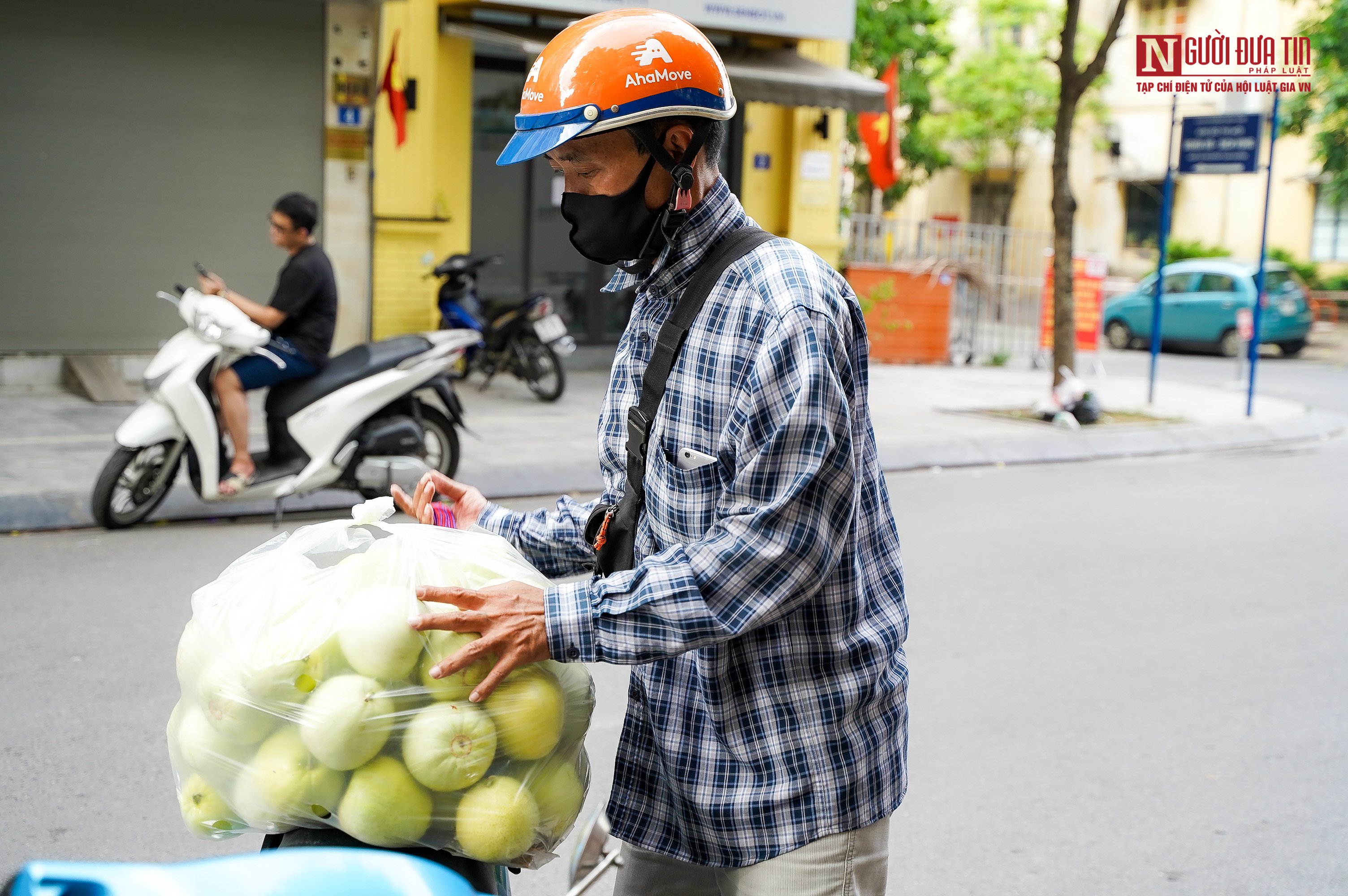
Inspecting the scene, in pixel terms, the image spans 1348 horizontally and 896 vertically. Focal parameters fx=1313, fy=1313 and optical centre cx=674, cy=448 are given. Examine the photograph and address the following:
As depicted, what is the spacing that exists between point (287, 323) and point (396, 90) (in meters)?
5.56

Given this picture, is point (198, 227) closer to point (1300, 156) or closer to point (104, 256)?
point (104, 256)

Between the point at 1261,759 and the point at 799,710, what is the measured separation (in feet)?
10.8

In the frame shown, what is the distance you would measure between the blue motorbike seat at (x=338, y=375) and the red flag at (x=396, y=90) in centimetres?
537

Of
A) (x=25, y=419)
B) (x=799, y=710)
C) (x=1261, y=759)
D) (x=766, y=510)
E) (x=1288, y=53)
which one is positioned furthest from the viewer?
(x=25, y=419)

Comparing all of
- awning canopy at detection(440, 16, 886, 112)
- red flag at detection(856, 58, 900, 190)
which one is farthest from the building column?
red flag at detection(856, 58, 900, 190)

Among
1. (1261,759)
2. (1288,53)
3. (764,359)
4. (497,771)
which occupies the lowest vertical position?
(1261,759)

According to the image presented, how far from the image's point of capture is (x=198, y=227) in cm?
1148

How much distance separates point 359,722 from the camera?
5.31 feet

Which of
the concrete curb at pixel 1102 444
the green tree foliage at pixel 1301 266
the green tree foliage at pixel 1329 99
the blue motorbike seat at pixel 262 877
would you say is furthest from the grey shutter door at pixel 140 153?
the green tree foliage at pixel 1301 266

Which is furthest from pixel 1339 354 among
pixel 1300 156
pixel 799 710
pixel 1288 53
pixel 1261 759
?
pixel 799 710

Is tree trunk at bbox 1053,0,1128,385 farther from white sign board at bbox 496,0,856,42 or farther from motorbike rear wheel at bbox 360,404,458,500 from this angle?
motorbike rear wheel at bbox 360,404,458,500

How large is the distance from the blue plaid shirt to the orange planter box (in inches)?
584

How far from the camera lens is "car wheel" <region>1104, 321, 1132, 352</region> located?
22.3 meters

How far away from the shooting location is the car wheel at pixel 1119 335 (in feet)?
73.1
